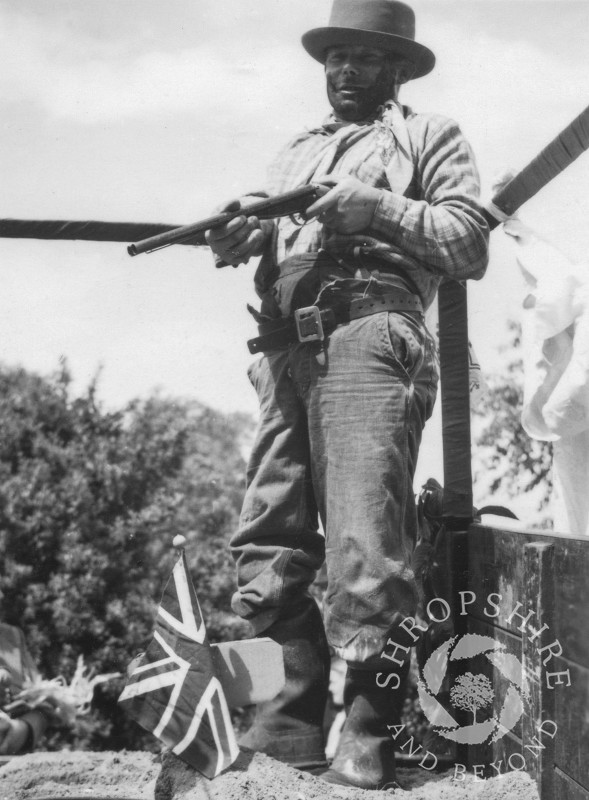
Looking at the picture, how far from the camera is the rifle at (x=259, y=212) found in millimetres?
2508

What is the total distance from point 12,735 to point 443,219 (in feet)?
12.3

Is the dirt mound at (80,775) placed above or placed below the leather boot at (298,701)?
below

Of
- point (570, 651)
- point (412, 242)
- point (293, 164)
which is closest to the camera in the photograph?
point (570, 651)

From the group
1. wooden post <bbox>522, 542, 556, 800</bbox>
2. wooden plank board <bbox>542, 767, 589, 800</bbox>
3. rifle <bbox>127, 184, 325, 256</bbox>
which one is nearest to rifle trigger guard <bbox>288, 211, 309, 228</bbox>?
rifle <bbox>127, 184, 325, 256</bbox>

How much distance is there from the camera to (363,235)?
8.71 feet

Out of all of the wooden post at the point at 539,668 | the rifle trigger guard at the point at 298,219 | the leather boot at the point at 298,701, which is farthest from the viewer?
the rifle trigger guard at the point at 298,219

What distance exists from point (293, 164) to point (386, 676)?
1.40 metres

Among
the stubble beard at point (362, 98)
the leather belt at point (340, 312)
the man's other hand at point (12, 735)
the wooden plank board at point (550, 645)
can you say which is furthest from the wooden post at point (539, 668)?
the man's other hand at point (12, 735)

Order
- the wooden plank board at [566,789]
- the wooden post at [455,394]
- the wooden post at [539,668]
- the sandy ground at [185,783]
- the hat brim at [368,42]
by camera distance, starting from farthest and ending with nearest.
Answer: the wooden post at [455,394] → the hat brim at [368,42] → the sandy ground at [185,783] → the wooden post at [539,668] → the wooden plank board at [566,789]

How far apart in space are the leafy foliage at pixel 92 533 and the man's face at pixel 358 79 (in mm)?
5782

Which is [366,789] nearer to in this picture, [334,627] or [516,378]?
[334,627]

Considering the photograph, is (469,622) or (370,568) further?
(469,622)

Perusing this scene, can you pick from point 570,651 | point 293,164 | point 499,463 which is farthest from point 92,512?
point 570,651

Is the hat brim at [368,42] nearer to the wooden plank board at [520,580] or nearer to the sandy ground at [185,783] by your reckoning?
the wooden plank board at [520,580]
